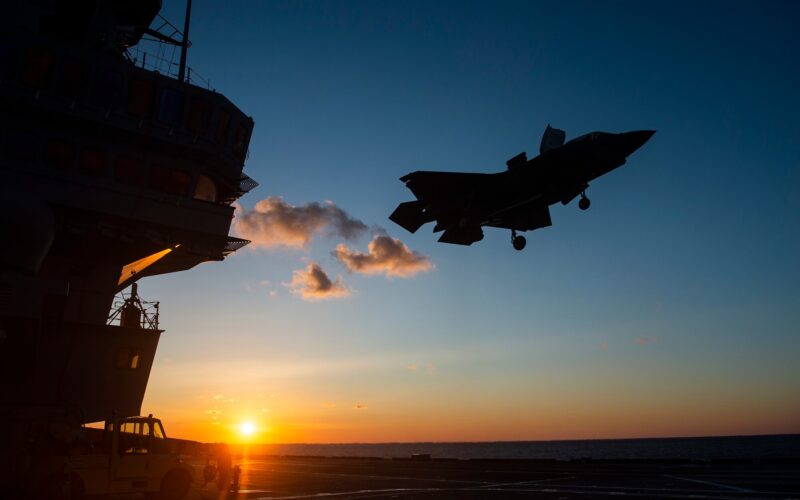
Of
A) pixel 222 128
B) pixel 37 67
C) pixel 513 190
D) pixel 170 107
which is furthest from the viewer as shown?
pixel 222 128

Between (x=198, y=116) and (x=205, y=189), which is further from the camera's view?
(x=205, y=189)

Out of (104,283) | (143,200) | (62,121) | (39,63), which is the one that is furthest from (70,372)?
(39,63)

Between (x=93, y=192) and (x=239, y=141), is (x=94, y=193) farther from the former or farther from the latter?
(x=239, y=141)

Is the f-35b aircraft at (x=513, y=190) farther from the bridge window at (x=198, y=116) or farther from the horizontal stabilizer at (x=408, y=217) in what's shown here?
the bridge window at (x=198, y=116)

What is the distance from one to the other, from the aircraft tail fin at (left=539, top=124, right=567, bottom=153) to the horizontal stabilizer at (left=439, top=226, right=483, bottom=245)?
5012 millimetres

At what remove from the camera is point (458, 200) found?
99.7 feet

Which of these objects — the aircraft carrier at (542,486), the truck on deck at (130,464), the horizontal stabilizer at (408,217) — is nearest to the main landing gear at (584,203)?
the horizontal stabilizer at (408,217)

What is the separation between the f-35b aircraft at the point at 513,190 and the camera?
2872 cm

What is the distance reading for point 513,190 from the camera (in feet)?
98.2

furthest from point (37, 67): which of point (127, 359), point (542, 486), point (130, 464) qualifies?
point (542, 486)

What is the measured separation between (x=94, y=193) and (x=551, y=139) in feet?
84.6

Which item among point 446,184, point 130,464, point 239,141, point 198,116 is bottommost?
point 130,464

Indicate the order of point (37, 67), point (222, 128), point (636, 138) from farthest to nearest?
point (222, 128) → point (37, 67) → point (636, 138)

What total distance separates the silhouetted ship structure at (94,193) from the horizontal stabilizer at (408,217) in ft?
49.9
